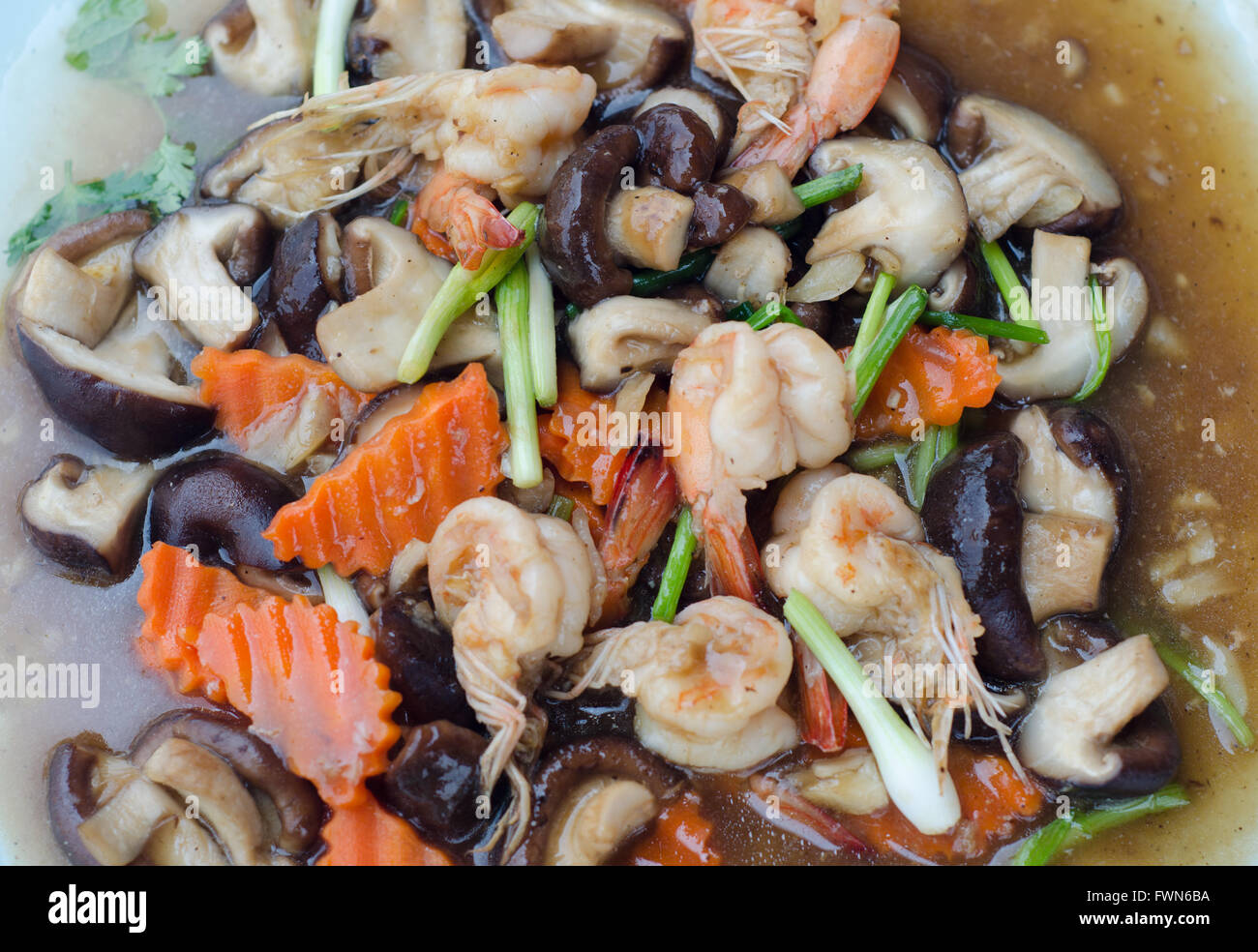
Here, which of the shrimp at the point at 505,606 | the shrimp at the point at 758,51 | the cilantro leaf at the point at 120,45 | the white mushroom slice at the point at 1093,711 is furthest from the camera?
the cilantro leaf at the point at 120,45

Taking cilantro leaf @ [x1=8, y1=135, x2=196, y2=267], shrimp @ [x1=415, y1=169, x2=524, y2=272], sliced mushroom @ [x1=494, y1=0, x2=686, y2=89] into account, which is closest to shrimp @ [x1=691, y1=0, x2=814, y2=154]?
sliced mushroom @ [x1=494, y1=0, x2=686, y2=89]

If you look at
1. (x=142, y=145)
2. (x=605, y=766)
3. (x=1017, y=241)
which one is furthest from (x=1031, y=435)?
(x=142, y=145)

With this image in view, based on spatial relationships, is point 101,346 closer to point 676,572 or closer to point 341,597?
point 341,597

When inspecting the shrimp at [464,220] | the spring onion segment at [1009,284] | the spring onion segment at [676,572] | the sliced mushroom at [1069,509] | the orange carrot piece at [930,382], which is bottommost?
the spring onion segment at [676,572]

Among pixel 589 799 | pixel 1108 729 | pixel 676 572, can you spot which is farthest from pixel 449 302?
pixel 1108 729

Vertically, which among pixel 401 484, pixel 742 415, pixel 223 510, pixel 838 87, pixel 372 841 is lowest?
pixel 372 841

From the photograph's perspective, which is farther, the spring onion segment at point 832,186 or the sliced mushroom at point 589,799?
the spring onion segment at point 832,186

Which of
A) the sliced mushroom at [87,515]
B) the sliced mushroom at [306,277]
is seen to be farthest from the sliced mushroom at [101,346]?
the sliced mushroom at [306,277]

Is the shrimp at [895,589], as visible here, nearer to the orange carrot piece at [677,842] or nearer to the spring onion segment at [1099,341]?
the orange carrot piece at [677,842]
